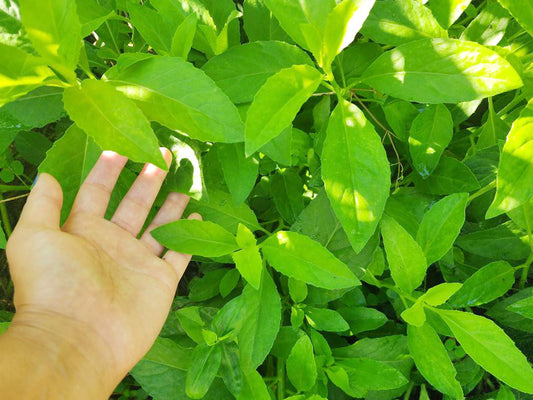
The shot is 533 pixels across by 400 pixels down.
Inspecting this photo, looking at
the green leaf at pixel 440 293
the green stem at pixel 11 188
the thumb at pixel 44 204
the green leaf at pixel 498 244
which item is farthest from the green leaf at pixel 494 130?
the green stem at pixel 11 188

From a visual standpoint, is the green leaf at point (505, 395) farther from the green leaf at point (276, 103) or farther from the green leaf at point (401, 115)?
the green leaf at point (276, 103)

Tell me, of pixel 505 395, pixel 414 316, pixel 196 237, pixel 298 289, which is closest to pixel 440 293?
pixel 414 316

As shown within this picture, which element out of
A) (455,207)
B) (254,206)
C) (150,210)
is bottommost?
(254,206)

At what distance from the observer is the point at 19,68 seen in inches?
36.4

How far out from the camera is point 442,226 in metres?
1.20

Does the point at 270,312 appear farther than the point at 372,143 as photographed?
Yes

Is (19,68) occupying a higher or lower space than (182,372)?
higher

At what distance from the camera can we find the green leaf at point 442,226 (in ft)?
3.89

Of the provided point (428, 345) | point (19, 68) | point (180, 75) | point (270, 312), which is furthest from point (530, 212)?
point (19, 68)

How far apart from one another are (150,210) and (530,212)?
1.08 meters

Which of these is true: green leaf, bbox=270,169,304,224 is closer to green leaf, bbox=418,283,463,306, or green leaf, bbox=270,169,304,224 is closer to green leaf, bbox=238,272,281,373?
green leaf, bbox=238,272,281,373

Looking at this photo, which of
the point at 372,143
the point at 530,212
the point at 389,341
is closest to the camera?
the point at 372,143

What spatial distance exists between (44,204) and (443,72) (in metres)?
0.98

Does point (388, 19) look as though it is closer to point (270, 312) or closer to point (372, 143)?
point (372, 143)
